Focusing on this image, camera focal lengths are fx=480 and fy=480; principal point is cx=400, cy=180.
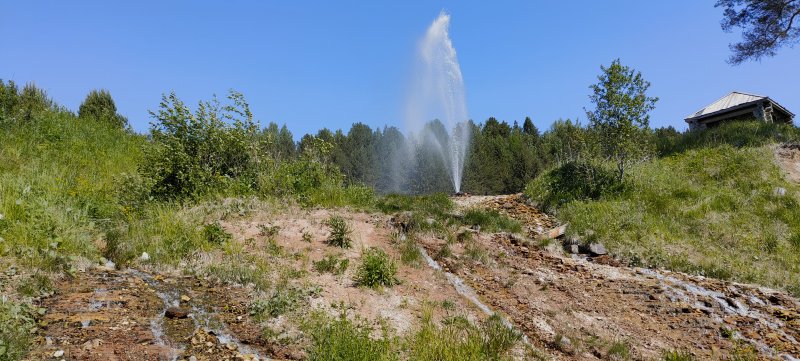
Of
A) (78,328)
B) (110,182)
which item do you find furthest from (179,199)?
(78,328)

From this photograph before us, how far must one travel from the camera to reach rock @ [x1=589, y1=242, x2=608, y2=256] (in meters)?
9.47

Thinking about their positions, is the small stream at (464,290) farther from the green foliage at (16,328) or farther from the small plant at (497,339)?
the green foliage at (16,328)

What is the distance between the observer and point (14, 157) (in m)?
9.33

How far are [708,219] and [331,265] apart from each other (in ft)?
28.6

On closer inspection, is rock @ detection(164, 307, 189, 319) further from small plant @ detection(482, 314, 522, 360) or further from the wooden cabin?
the wooden cabin

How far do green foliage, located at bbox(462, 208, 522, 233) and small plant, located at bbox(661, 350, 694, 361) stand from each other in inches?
189

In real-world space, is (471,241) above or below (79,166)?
below

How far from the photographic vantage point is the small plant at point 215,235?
7.16 meters

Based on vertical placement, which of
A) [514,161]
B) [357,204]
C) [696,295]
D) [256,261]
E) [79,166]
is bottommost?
[696,295]

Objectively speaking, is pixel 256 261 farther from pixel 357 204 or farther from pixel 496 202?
pixel 496 202

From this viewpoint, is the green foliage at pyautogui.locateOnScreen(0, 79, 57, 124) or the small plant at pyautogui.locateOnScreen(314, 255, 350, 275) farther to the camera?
the green foliage at pyautogui.locateOnScreen(0, 79, 57, 124)

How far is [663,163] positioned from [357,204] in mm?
9686

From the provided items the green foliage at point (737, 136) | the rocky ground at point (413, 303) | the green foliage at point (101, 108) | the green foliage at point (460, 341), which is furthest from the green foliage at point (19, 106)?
the green foliage at point (737, 136)

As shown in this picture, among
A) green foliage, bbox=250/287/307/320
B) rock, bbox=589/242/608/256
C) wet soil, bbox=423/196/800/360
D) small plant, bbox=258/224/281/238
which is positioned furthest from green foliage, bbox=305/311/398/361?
rock, bbox=589/242/608/256
